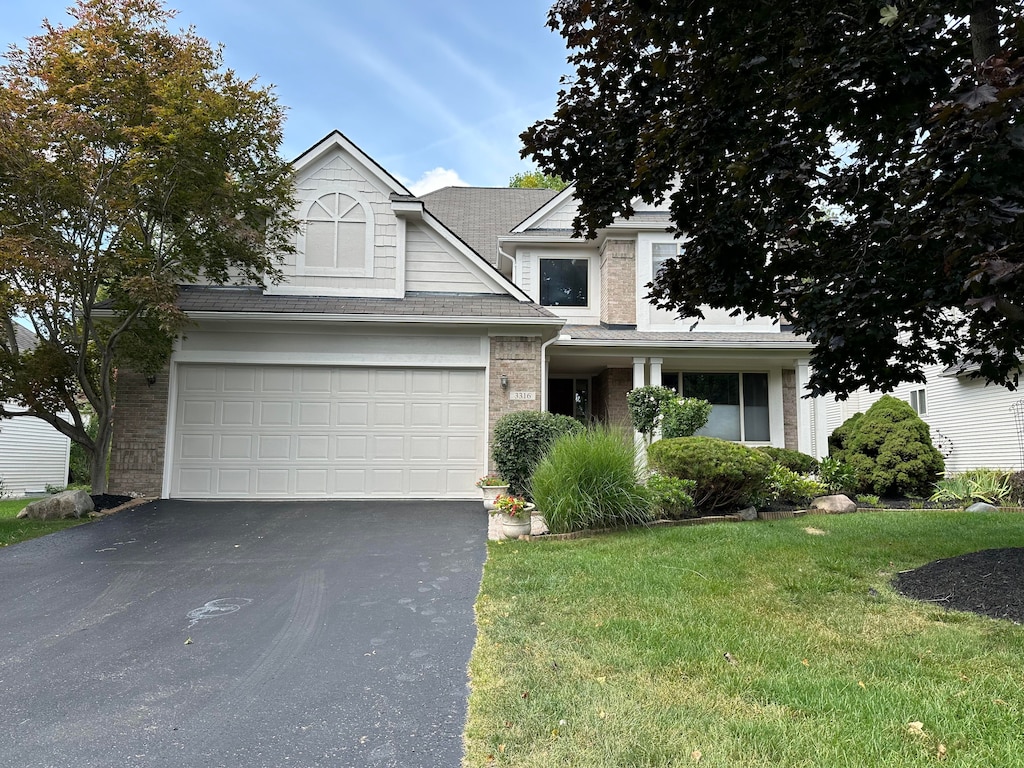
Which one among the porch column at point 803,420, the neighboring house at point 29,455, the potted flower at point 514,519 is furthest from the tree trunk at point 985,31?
the neighboring house at point 29,455

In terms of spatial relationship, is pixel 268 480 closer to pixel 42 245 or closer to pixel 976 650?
pixel 42 245

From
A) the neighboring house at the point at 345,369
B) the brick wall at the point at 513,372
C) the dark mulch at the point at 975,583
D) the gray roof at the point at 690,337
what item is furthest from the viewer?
the gray roof at the point at 690,337

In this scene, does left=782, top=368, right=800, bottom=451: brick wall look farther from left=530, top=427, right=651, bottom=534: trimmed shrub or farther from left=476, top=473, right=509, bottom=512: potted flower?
left=476, top=473, right=509, bottom=512: potted flower

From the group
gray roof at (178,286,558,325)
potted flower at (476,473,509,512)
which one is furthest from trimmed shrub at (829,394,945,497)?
potted flower at (476,473,509,512)

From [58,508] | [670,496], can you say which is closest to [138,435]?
[58,508]

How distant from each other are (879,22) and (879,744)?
463cm

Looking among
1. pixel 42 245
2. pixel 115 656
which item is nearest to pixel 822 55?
pixel 115 656

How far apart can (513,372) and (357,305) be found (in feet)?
9.74

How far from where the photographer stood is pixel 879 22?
4.39 metres

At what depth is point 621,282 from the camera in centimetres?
1379

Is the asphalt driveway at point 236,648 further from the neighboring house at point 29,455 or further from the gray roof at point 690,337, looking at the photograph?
the neighboring house at point 29,455

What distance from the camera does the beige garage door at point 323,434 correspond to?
10273mm

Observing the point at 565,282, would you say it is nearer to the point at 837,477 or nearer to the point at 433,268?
the point at 433,268

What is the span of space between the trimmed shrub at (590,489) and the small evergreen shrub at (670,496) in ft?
0.88
